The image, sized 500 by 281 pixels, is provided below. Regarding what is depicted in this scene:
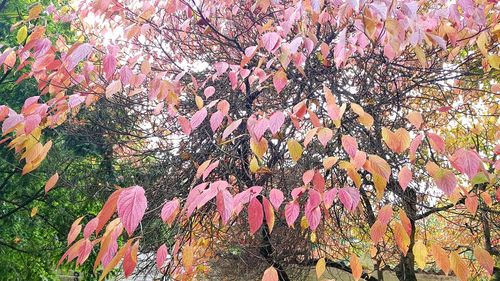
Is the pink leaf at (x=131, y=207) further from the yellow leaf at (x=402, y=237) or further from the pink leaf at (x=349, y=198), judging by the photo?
the yellow leaf at (x=402, y=237)

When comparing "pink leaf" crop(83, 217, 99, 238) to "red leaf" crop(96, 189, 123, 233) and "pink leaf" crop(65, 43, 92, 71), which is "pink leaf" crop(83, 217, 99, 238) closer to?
"red leaf" crop(96, 189, 123, 233)

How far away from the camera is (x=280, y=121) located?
59.9 inches

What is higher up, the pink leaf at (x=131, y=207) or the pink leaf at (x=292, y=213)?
the pink leaf at (x=292, y=213)

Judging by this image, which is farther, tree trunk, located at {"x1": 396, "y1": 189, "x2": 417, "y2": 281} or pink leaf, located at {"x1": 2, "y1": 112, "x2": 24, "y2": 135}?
tree trunk, located at {"x1": 396, "y1": 189, "x2": 417, "y2": 281}

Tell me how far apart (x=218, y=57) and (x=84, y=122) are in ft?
3.80

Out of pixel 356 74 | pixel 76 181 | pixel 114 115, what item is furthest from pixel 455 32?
pixel 76 181

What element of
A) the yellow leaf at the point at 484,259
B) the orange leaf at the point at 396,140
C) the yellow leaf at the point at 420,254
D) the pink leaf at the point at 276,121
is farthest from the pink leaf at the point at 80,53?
the yellow leaf at the point at 484,259

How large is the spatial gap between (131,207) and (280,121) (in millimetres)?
614

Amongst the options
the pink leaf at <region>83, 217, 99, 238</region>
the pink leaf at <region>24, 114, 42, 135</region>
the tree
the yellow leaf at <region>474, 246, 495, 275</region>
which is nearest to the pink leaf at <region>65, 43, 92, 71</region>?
the tree

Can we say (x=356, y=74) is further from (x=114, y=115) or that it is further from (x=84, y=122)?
(x=84, y=122)

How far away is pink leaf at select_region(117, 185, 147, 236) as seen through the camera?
1.09m

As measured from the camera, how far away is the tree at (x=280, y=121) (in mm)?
1419

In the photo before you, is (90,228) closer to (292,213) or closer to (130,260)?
(130,260)

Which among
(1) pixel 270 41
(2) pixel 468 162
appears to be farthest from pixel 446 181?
(1) pixel 270 41
